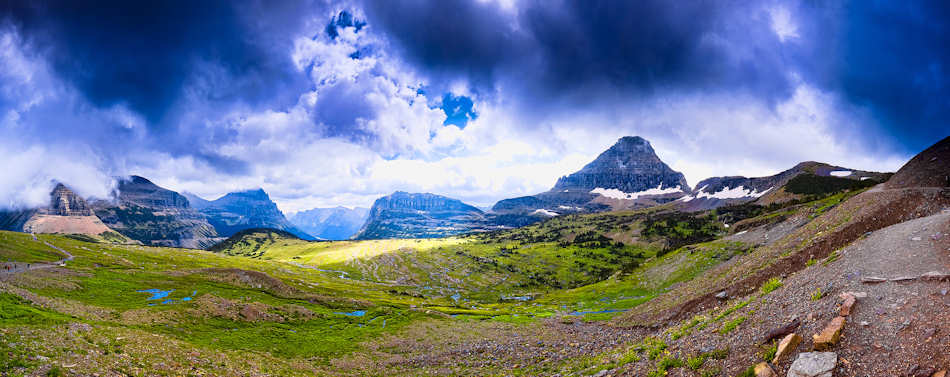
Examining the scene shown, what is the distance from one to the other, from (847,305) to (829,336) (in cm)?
383

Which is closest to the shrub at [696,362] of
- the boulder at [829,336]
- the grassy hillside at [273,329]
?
the boulder at [829,336]

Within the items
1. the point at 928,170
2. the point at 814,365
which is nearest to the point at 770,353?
the point at 814,365

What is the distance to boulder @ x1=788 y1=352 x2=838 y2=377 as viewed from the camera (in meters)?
12.4

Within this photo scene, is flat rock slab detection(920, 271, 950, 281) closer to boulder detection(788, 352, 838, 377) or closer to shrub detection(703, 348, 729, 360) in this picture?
boulder detection(788, 352, 838, 377)

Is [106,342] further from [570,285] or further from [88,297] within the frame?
[570,285]

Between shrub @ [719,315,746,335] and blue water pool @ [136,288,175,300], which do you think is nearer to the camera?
shrub @ [719,315,746,335]

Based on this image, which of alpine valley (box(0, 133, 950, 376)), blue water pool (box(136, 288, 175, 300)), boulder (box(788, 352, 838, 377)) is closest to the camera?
boulder (box(788, 352, 838, 377))

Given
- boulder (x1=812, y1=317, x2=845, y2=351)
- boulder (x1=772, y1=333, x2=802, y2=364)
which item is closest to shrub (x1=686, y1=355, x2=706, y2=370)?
boulder (x1=772, y1=333, x2=802, y2=364)

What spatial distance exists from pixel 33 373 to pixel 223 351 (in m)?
18.7

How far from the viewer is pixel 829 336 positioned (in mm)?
13664

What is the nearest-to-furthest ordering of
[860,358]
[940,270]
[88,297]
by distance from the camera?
[860,358], [940,270], [88,297]

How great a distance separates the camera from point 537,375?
30.7m

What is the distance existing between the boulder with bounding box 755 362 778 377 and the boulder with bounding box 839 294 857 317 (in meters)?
5.09

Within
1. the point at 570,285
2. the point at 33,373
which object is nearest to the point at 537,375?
the point at 33,373
